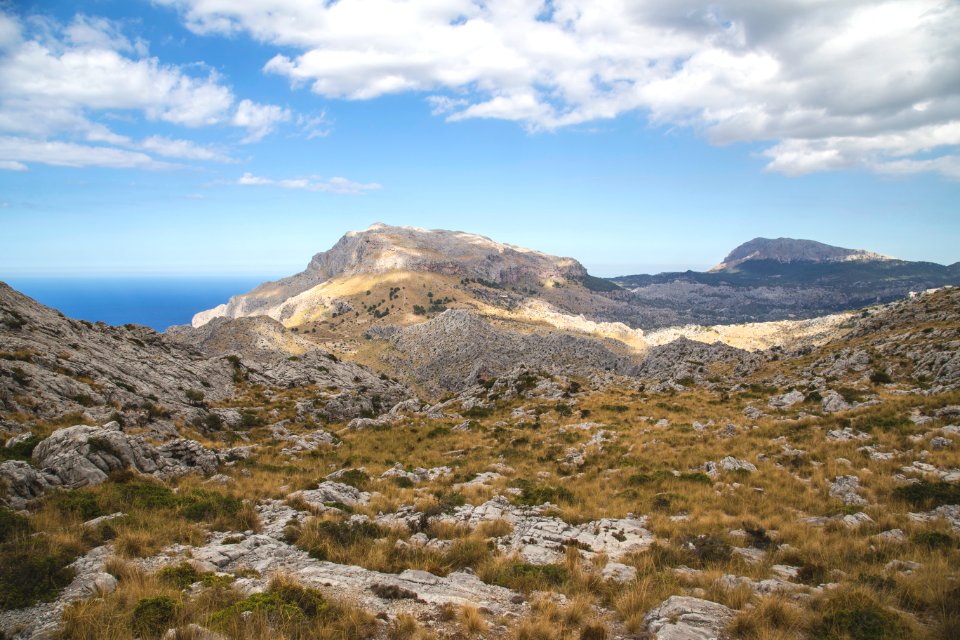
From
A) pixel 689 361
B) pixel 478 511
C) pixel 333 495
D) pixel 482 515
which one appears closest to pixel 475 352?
pixel 689 361

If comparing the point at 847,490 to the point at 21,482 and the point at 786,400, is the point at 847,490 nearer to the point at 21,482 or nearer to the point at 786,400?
the point at 786,400

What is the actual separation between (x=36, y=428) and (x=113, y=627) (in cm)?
1818

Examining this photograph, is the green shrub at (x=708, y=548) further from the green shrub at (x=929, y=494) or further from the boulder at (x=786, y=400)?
the boulder at (x=786, y=400)

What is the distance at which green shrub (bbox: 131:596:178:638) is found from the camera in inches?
307

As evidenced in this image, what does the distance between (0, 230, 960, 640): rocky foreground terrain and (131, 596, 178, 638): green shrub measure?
1.7 inches

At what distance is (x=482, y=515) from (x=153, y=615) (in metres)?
10.5

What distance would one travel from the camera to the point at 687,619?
342 inches

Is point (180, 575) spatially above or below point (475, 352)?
above

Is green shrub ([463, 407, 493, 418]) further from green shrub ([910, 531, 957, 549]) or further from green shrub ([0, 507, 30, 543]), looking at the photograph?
green shrub ([0, 507, 30, 543])

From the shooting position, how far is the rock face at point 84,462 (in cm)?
1409

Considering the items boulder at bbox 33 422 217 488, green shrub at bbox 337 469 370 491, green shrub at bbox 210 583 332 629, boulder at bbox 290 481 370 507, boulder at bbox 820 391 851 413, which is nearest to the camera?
green shrub at bbox 210 583 332 629

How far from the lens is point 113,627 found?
767 centimetres

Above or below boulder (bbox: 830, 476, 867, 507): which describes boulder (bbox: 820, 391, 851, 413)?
above

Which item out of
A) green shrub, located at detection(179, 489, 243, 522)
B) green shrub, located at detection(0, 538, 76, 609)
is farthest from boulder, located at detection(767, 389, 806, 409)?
green shrub, located at detection(0, 538, 76, 609)
